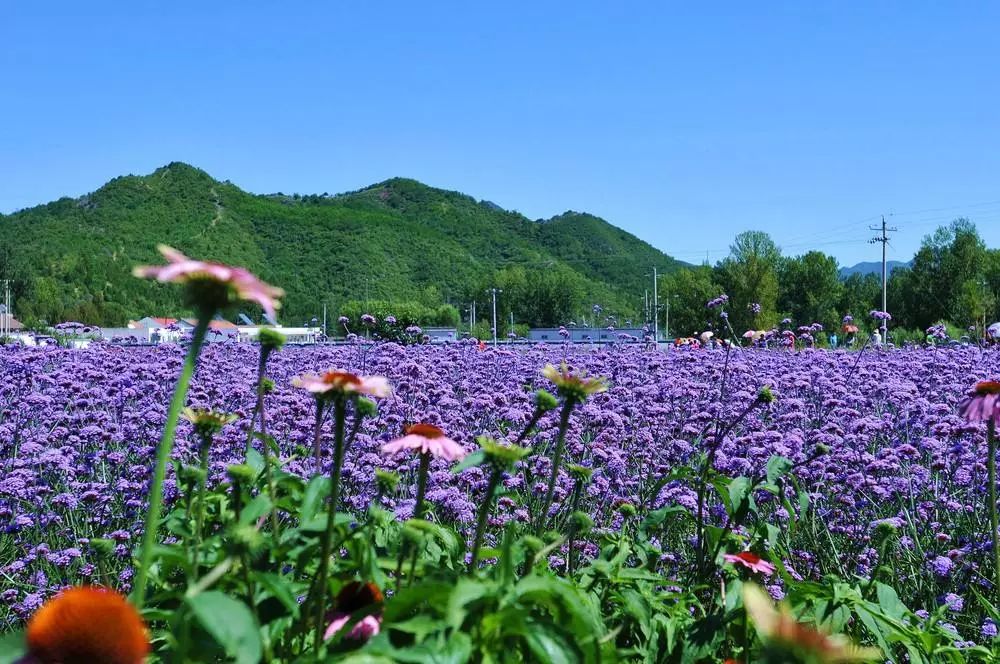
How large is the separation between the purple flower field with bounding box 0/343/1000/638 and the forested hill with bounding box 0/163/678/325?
3144 inches

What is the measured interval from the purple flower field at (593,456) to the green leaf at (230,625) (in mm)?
1688

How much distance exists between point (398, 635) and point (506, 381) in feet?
17.0

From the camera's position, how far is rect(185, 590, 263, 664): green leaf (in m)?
0.94

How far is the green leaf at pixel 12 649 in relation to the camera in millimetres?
1047

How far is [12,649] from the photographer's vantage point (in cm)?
107

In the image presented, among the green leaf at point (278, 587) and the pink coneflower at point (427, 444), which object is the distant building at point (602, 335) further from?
the green leaf at point (278, 587)

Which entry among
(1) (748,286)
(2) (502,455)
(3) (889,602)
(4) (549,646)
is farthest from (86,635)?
(1) (748,286)

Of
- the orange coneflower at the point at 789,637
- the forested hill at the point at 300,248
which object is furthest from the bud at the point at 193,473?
the forested hill at the point at 300,248

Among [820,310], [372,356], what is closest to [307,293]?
[820,310]

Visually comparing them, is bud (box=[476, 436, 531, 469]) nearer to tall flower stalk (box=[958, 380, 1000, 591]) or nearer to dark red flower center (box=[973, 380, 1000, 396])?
tall flower stalk (box=[958, 380, 1000, 591])

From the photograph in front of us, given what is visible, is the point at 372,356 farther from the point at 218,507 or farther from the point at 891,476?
the point at 218,507

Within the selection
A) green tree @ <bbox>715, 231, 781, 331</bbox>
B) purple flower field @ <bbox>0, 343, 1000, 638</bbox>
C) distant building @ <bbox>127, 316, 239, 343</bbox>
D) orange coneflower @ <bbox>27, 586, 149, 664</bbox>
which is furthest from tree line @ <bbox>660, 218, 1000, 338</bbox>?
orange coneflower @ <bbox>27, 586, 149, 664</bbox>

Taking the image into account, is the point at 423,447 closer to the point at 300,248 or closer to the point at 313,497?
the point at 313,497

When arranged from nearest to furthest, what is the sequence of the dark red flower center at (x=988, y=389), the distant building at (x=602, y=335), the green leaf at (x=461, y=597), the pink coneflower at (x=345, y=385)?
the green leaf at (x=461, y=597), the pink coneflower at (x=345, y=385), the dark red flower center at (x=988, y=389), the distant building at (x=602, y=335)
